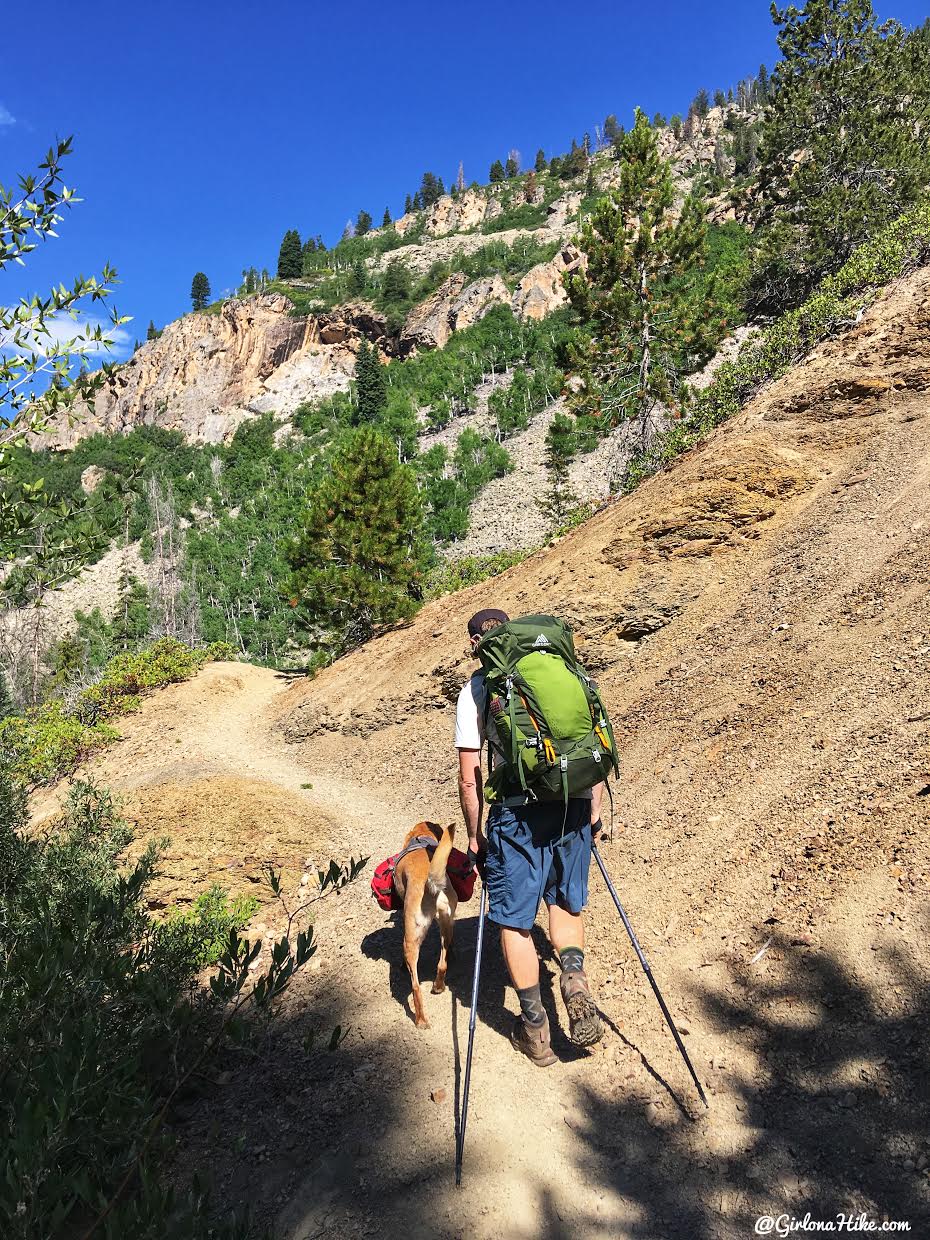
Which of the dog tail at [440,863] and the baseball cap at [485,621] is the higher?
the baseball cap at [485,621]

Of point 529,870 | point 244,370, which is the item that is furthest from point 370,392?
point 529,870

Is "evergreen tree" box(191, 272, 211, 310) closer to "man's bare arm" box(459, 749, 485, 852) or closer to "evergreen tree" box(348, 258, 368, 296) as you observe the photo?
"evergreen tree" box(348, 258, 368, 296)

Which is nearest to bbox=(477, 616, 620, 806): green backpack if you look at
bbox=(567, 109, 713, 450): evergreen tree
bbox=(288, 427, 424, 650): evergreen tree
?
bbox=(567, 109, 713, 450): evergreen tree

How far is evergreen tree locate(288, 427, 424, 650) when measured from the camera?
1561cm

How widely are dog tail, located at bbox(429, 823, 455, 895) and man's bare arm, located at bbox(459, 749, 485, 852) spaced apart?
412 millimetres

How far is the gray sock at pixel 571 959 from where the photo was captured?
316 cm

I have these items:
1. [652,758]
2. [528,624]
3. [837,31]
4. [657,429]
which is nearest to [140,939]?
[528,624]

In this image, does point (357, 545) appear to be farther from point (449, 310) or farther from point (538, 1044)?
point (449, 310)

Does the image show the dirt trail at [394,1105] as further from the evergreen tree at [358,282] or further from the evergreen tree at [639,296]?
the evergreen tree at [358,282]

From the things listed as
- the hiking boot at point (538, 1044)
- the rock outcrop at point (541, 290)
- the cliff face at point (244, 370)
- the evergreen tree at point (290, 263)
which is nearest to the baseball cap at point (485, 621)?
the hiking boot at point (538, 1044)

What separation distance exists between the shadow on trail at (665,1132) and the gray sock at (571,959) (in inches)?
14.0

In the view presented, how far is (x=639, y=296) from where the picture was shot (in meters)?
14.3

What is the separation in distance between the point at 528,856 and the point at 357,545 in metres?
13.2

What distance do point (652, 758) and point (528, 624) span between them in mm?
3209
